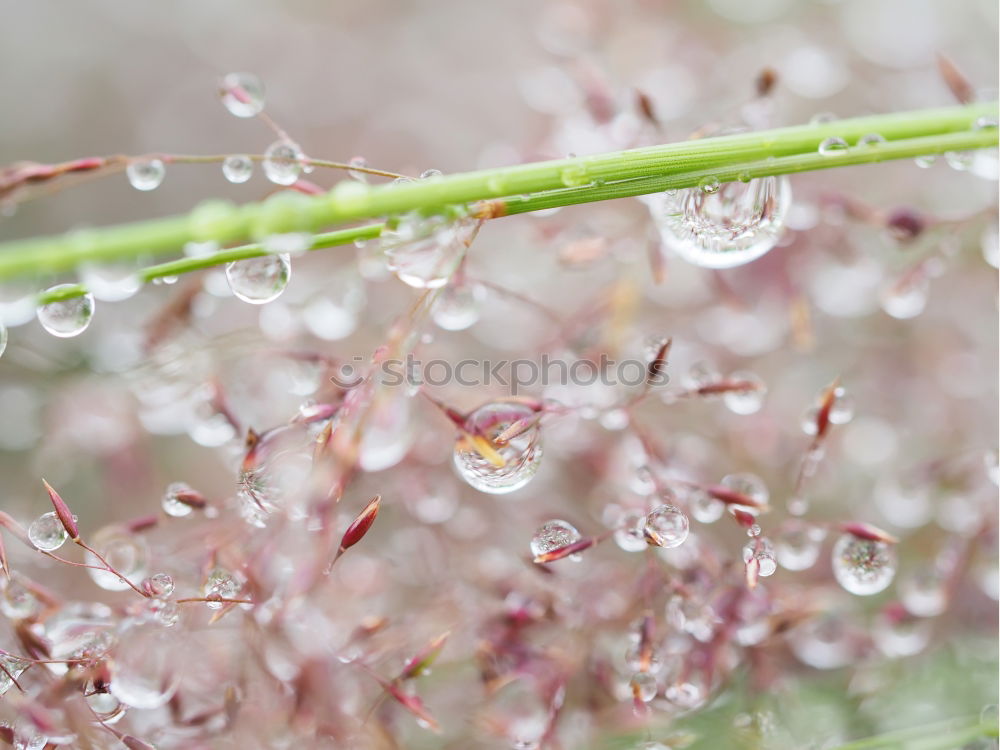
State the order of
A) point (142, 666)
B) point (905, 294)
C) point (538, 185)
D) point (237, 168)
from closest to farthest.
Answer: point (538, 185) → point (142, 666) → point (237, 168) → point (905, 294)

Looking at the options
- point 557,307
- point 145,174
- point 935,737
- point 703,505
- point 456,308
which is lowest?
point 557,307

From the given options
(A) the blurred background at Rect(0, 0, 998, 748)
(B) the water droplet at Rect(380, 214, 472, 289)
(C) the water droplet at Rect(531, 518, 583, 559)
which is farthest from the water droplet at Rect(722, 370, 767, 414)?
(B) the water droplet at Rect(380, 214, 472, 289)

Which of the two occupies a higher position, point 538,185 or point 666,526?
point 538,185

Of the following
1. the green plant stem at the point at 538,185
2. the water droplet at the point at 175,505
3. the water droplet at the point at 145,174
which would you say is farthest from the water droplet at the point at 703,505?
the water droplet at the point at 145,174

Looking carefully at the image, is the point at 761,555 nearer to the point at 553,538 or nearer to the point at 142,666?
the point at 553,538

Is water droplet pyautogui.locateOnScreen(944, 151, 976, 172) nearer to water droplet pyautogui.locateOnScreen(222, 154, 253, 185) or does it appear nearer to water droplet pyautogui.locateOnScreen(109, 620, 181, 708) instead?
water droplet pyautogui.locateOnScreen(222, 154, 253, 185)

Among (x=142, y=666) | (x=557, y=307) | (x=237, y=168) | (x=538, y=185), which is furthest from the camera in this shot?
(x=557, y=307)

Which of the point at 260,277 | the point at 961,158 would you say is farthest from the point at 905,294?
the point at 260,277
